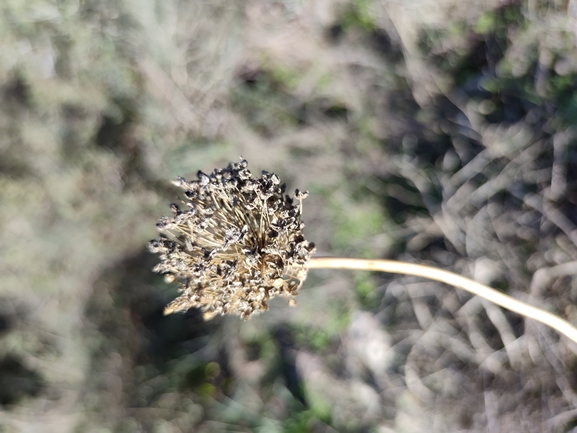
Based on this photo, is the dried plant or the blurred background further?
the blurred background

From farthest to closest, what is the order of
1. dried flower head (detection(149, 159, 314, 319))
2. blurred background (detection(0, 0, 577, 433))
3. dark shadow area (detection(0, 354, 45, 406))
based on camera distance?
dark shadow area (detection(0, 354, 45, 406)), blurred background (detection(0, 0, 577, 433)), dried flower head (detection(149, 159, 314, 319))

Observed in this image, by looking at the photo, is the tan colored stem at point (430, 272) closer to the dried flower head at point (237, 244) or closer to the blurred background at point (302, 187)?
the dried flower head at point (237, 244)

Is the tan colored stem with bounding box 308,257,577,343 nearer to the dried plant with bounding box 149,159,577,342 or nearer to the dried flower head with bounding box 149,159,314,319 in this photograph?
the dried plant with bounding box 149,159,577,342

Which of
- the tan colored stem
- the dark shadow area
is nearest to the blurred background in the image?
the dark shadow area


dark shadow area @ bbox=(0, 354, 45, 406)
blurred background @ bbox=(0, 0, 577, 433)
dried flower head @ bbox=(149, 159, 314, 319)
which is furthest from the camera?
dark shadow area @ bbox=(0, 354, 45, 406)

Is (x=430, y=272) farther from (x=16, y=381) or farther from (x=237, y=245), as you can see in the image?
(x=16, y=381)

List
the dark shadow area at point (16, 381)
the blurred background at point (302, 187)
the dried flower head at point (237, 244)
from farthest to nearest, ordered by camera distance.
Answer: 1. the dark shadow area at point (16, 381)
2. the blurred background at point (302, 187)
3. the dried flower head at point (237, 244)

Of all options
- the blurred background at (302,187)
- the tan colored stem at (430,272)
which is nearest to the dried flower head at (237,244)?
the tan colored stem at (430,272)
